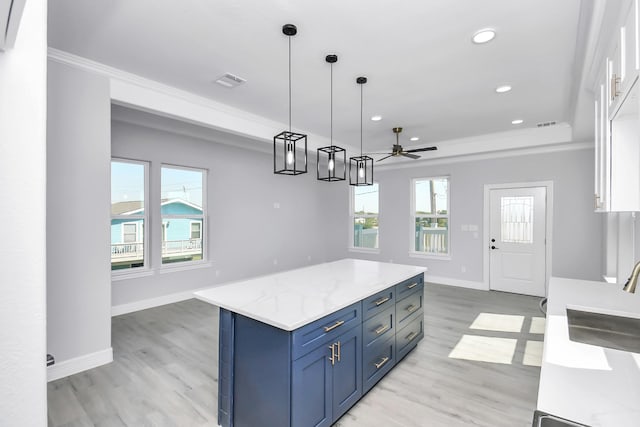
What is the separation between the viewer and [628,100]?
1363mm

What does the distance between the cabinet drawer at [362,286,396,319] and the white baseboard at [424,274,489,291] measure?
12.5ft

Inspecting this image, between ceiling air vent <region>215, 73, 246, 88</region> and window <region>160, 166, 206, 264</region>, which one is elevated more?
ceiling air vent <region>215, 73, 246, 88</region>

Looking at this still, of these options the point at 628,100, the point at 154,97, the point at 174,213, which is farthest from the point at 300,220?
the point at 628,100

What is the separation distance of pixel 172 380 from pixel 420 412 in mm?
2009

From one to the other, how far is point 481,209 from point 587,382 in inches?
201

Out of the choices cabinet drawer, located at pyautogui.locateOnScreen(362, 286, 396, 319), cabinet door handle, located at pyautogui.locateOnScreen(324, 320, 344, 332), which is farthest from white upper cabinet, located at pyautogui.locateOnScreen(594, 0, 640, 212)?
cabinet door handle, located at pyautogui.locateOnScreen(324, 320, 344, 332)

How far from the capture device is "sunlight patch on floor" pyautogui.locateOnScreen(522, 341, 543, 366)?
9.70 feet

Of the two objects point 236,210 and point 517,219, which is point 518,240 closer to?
point 517,219

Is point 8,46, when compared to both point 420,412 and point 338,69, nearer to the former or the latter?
point 338,69

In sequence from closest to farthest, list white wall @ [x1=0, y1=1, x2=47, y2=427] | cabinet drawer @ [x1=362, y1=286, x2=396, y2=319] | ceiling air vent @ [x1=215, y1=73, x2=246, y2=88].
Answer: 1. white wall @ [x1=0, y1=1, x2=47, y2=427]
2. cabinet drawer @ [x1=362, y1=286, x2=396, y2=319]
3. ceiling air vent @ [x1=215, y1=73, x2=246, y2=88]

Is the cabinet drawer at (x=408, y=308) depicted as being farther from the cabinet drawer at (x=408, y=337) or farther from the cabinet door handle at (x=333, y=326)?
the cabinet door handle at (x=333, y=326)

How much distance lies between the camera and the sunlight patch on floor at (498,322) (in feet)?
12.6

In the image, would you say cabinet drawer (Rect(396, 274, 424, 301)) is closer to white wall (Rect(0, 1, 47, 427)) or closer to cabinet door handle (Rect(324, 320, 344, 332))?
cabinet door handle (Rect(324, 320, 344, 332))

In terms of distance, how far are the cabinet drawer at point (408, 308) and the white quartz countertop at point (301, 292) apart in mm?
243
